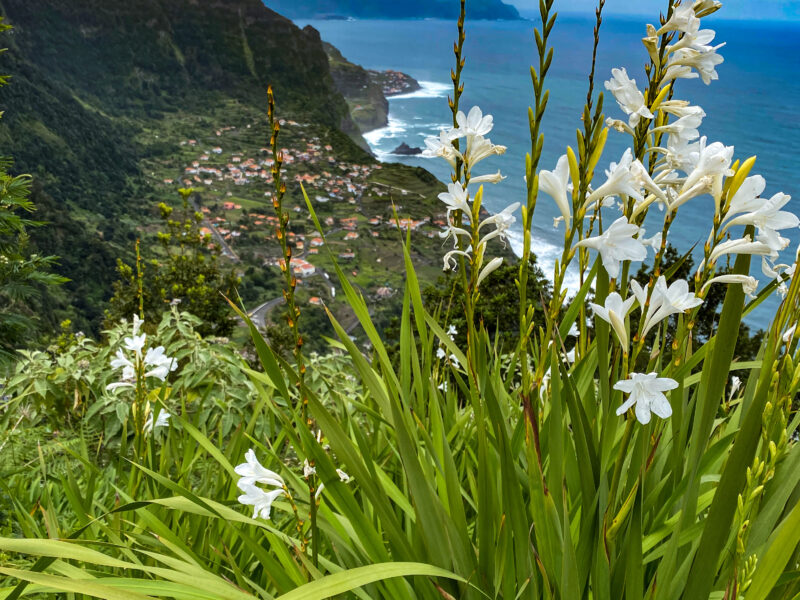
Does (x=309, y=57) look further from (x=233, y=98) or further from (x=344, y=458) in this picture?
(x=344, y=458)

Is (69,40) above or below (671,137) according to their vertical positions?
above

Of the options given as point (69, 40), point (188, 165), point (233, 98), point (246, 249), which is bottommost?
point (246, 249)

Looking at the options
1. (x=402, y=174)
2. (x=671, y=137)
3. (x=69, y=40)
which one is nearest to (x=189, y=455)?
(x=671, y=137)

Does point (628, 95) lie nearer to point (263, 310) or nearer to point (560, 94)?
point (263, 310)

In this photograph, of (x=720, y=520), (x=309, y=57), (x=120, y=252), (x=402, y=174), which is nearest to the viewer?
(x=720, y=520)

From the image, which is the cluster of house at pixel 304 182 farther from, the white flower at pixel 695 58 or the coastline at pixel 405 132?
the white flower at pixel 695 58

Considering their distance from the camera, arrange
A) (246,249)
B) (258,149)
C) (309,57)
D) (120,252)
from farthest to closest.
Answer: (309,57) < (258,149) < (246,249) < (120,252)

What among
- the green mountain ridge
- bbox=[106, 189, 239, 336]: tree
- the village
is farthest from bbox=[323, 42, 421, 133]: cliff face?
bbox=[106, 189, 239, 336]: tree
